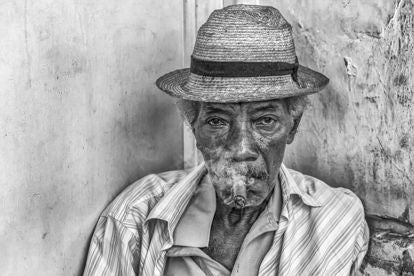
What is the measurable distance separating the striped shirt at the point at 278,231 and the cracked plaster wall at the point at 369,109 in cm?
12

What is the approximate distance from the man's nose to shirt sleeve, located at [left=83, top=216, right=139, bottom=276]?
64 centimetres

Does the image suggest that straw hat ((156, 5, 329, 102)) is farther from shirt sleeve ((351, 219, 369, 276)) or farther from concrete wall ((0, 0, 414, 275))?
shirt sleeve ((351, 219, 369, 276))

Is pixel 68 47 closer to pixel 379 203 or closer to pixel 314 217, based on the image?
pixel 314 217

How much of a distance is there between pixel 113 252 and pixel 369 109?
1.22 meters

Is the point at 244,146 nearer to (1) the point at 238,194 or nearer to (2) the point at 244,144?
(2) the point at 244,144

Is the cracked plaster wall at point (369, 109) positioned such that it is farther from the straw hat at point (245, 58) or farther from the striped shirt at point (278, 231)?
the straw hat at point (245, 58)

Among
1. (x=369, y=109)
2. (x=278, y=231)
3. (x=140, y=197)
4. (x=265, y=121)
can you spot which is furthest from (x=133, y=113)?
(x=369, y=109)

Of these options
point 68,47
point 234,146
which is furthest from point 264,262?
point 68,47

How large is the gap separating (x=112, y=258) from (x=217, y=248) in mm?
430

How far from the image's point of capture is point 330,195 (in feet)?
10.3

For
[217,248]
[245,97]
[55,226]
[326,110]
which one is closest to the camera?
[245,97]

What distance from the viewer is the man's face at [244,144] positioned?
9.01 feet

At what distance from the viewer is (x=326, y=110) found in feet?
11.0

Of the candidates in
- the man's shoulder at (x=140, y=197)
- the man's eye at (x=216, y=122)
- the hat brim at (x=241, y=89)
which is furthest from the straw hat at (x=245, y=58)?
the man's shoulder at (x=140, y=197)
